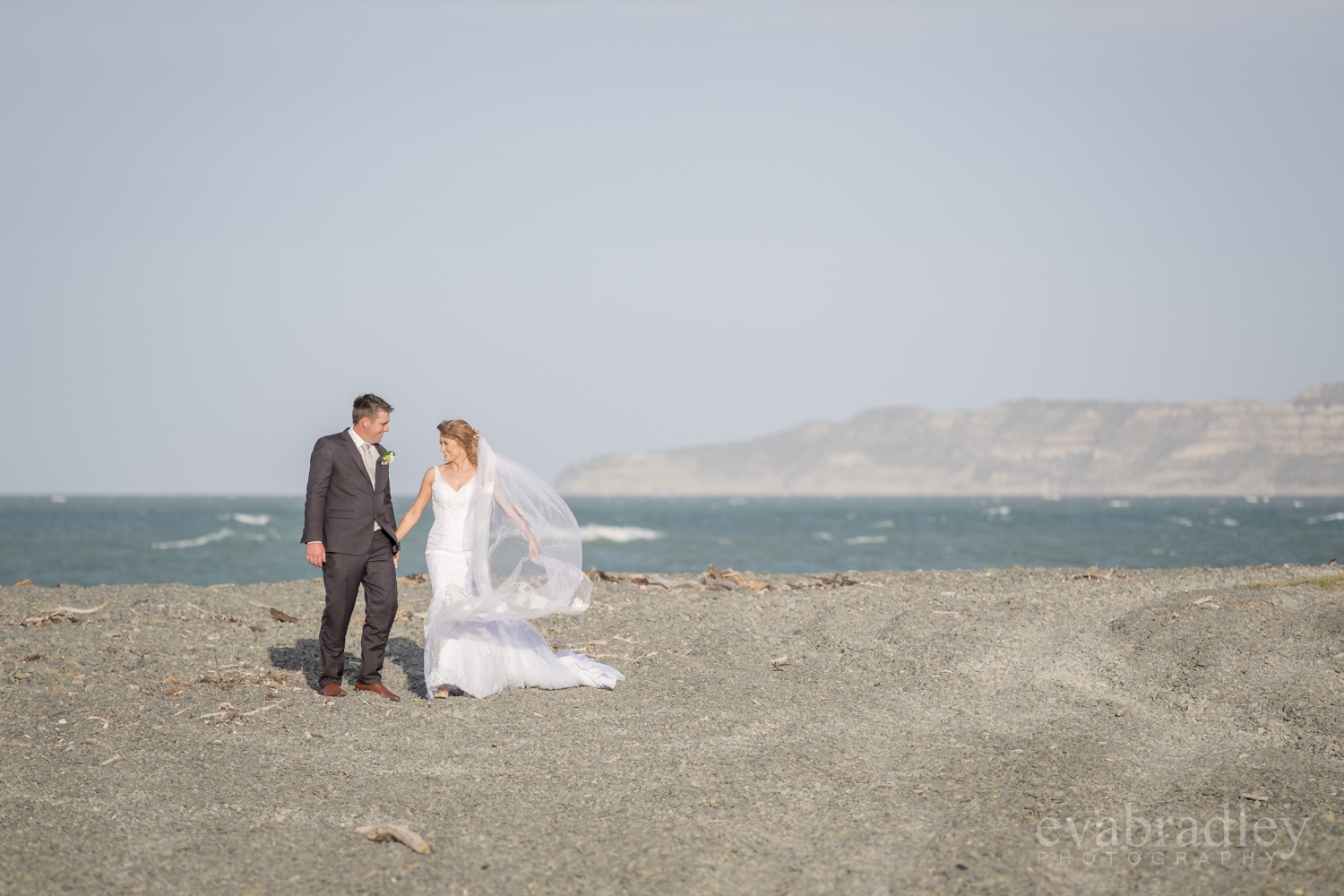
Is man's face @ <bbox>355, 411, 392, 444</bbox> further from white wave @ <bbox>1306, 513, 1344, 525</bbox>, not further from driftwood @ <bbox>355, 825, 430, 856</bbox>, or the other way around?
white wave @ <bbox>1306, 513, 1344, 525</bbox>

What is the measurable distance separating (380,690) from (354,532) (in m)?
1.31

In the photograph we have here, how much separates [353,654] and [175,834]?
15.3 feet

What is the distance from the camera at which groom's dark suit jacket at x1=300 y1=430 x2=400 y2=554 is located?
7805 millimetres

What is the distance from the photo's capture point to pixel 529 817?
5324 mm

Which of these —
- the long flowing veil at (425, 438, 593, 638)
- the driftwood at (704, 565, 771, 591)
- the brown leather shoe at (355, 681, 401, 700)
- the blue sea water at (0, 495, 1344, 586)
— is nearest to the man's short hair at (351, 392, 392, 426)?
the long flowing veil at (425, 438, 593, 638)

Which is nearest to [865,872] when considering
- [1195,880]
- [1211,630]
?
[1195,880]

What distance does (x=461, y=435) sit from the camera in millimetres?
8203

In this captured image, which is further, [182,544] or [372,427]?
[182,544]

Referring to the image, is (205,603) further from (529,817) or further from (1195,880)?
(1195,880)

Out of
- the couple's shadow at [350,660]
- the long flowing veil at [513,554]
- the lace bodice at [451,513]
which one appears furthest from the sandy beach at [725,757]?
the lace bodice at [451,513]

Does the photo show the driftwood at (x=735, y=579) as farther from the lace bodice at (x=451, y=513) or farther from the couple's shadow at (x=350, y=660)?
the lace bodice at (x=451, y=513)

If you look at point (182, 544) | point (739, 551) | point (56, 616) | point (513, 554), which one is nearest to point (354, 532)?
point (513, 554)

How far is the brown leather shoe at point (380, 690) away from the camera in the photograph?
8.00 metres

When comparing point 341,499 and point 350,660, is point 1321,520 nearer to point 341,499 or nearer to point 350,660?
point 350,660
